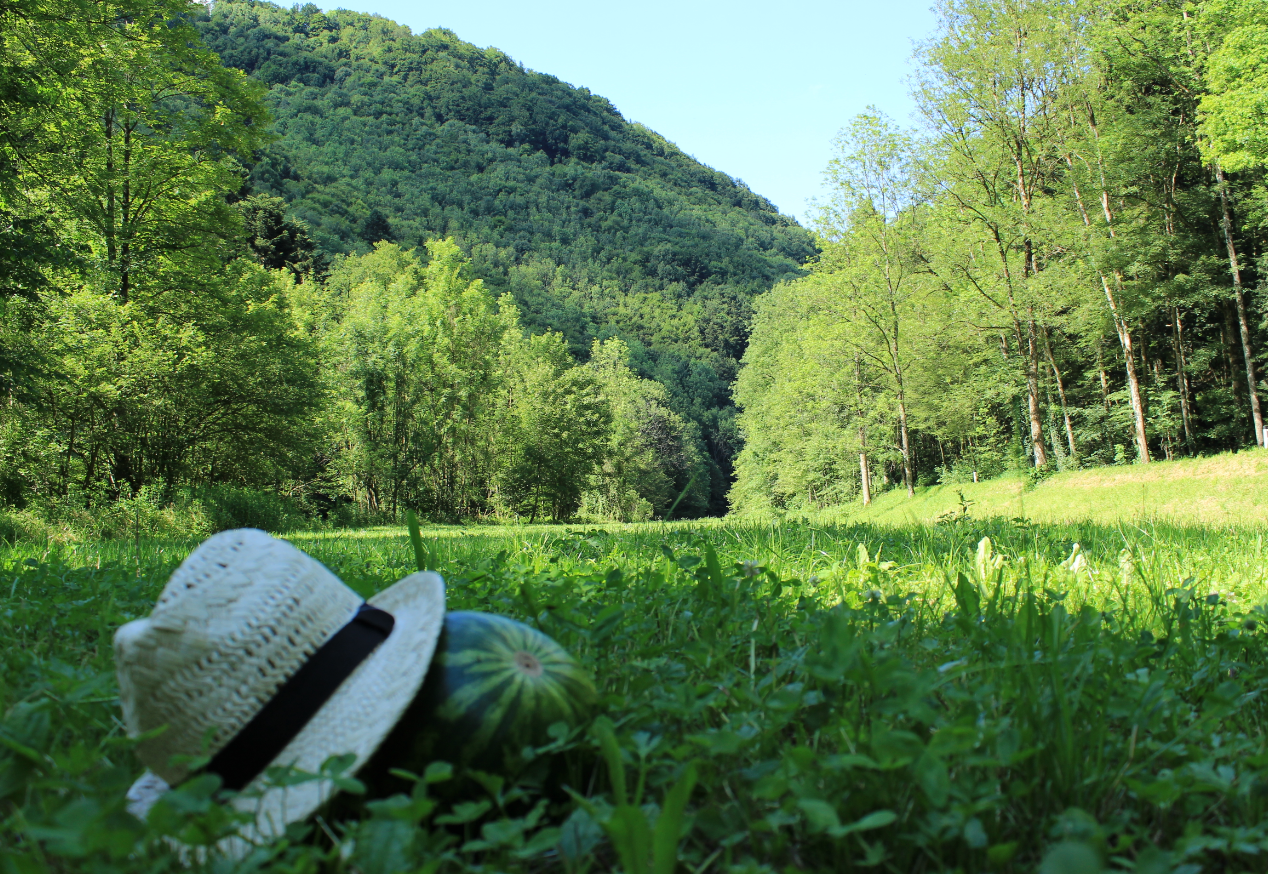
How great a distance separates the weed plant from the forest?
74 cm

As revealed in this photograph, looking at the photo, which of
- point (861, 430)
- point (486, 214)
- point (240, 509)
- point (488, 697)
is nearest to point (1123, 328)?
point (861, 430)

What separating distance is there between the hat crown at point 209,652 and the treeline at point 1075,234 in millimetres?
27092

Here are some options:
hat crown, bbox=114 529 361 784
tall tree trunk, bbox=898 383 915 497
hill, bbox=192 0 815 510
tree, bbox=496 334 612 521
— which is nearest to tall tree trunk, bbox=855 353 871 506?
tall tree trunk, bbox=898 383 915 497

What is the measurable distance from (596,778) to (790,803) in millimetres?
498

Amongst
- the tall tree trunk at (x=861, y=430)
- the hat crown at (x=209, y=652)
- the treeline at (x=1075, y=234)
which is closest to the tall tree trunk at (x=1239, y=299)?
the treeline at (x=1075, y=234)

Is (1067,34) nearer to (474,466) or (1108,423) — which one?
(1108,423)

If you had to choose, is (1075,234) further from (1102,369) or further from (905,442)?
(905,442)

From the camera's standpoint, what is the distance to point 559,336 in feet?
187

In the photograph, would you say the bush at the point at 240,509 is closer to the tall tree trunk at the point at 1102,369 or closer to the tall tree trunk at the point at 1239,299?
the tall tree trunk at the point at 1239,299

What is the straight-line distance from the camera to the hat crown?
56.2 inches

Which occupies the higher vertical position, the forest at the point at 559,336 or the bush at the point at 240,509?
the forest at the point at 559,336

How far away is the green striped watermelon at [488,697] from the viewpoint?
5.11ft

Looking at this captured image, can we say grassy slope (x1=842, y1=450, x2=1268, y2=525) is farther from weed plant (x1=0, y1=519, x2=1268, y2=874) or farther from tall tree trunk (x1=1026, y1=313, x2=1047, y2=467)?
weed plant (x1=0, y1=519, x2=1268, y2=874)

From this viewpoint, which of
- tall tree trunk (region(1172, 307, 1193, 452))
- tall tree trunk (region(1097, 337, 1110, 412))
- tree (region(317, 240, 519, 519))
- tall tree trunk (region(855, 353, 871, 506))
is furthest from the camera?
tree (region(317, 240, 519, 519))
